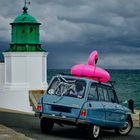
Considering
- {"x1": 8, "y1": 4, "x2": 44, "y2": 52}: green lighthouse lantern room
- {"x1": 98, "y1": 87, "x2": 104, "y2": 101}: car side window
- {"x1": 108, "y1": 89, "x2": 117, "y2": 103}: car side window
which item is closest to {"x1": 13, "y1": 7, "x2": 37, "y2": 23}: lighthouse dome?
{"x1": 8, "y1": 4, "x2": 44, "y2": 52}: green lighthouse lantern room

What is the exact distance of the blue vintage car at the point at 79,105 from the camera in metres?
14.9

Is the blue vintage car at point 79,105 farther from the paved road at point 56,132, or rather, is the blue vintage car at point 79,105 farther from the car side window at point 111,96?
the paved road at point 56,132

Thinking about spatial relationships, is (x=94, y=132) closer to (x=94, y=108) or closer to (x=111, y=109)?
(x=94, y=108)

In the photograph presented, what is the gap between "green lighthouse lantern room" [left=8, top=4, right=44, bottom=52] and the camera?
27.9 metres

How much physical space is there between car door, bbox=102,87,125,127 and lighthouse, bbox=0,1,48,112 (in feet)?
37.0

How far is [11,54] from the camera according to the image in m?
27.5

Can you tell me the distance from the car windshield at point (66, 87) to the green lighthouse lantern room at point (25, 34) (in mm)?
12176

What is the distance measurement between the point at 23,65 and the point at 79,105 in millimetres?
13140

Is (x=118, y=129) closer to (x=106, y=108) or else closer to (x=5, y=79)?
(x=106, y=108)

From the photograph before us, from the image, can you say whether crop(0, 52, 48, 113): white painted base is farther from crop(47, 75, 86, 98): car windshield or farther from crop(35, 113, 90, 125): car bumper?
crop(35, 113, 90, 125): car bumper

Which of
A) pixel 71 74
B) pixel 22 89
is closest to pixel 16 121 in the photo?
pixel 71 74

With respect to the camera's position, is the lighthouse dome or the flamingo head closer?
the flamingo head

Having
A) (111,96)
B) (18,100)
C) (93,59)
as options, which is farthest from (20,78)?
(111,96)

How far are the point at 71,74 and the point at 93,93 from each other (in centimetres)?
99
